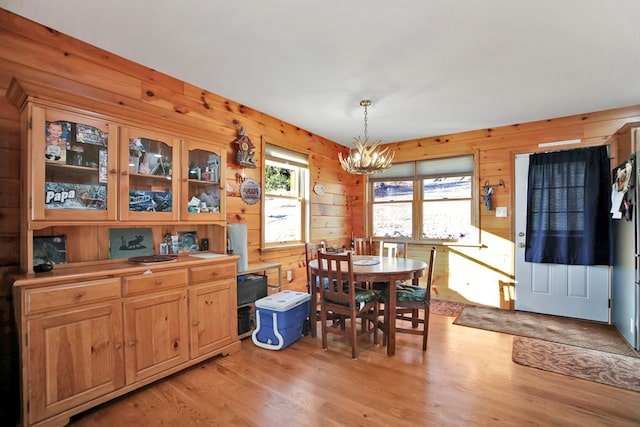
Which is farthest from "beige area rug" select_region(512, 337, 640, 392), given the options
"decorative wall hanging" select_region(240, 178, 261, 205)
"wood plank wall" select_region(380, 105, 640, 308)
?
"decorative wall hanging" select_region(240, 178, 261, 205)

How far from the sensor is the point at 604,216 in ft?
11.4

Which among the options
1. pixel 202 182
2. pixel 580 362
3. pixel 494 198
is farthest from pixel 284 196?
pixel 580 362

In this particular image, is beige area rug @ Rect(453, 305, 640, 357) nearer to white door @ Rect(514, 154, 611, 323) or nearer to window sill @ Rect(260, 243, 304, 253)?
white door @ Rect(514, 154, 611, 323)

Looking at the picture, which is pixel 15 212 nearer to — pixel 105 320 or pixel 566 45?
pixel 105 320

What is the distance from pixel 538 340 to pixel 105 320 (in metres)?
3.77

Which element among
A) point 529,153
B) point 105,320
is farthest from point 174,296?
point 529,153

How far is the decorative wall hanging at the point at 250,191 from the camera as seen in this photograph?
334 cm

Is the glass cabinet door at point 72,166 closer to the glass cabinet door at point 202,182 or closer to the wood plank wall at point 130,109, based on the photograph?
the wood plank wall at point 130,109

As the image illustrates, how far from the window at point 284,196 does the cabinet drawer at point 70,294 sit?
1.79 meters

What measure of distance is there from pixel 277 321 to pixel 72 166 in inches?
76.8

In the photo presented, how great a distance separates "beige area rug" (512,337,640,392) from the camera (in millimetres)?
2305

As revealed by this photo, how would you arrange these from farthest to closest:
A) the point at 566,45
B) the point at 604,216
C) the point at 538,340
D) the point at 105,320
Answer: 1. the point at 604,216
2. the point at 538,340
3. the point at 566,45
4. the point at 105,320

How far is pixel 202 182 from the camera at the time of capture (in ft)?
8.79

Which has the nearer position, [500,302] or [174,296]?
[174,296]
